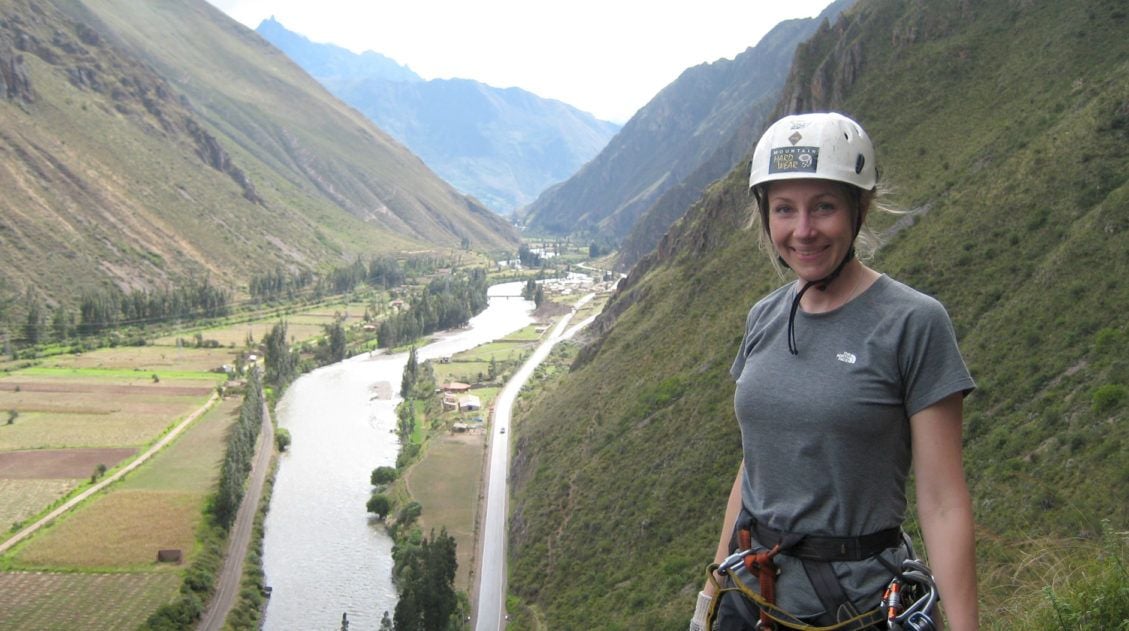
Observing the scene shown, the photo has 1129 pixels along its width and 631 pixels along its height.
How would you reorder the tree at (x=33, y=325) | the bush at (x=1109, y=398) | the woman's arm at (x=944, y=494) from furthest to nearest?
the tree at (x=33, y=325) < the bush at (x=1109, y=398) < the woman's arm at (x=944, y=494)

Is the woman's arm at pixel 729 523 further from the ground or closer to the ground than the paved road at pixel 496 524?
further from the ground

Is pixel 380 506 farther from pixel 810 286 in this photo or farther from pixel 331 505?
pixel 810 286

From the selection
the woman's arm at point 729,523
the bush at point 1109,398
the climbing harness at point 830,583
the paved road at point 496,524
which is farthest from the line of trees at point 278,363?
the climbing harness at point 830,583

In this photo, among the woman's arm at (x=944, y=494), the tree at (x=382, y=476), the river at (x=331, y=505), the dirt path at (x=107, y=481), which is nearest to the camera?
the woman's arm at (x=944, y=494)

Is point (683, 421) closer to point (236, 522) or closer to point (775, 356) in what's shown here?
point (236, 522)

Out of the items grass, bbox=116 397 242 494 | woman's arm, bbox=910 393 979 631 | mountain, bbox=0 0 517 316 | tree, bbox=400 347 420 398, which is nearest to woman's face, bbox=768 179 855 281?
woman's arm, bbox=910 393 979 631

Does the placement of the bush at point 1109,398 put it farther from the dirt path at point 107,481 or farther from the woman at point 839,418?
the dirt path at point 107,481

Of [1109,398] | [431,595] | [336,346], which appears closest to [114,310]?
[336,346]

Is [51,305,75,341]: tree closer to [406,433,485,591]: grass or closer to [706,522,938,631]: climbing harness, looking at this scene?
[406,433,485,591]: grass
